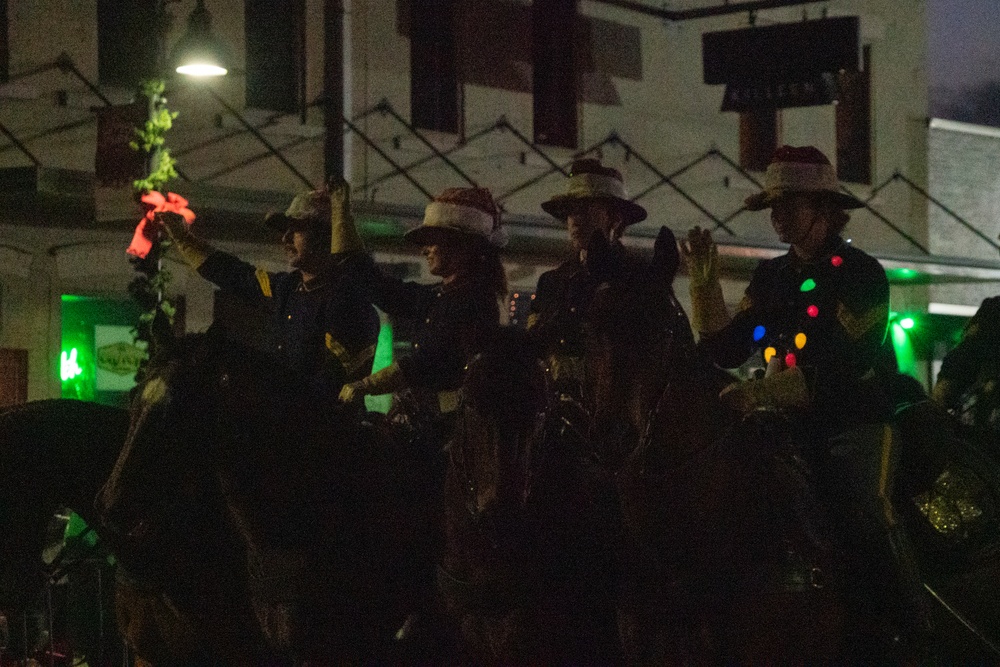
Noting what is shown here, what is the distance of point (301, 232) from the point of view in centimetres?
745

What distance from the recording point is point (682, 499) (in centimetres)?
500

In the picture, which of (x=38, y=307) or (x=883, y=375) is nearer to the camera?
(x=883, y=375)

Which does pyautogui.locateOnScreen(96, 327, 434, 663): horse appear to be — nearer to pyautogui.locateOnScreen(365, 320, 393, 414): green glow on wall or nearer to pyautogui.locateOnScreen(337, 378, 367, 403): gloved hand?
pyautogui.locateOnScreen(337, 378, 367, 403): gloved hand

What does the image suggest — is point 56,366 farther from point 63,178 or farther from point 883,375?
point 883,375

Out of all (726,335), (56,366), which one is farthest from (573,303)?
(56,366)

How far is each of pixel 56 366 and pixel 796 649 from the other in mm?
10846

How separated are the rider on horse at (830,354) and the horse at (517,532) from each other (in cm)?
79

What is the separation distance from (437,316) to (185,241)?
7.35 feet

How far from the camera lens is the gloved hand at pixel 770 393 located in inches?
208

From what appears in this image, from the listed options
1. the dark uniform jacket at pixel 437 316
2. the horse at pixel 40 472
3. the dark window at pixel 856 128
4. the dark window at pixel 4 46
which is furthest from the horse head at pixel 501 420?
the dark window at pixel 856 128

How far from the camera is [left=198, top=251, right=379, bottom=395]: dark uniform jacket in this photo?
275 inches

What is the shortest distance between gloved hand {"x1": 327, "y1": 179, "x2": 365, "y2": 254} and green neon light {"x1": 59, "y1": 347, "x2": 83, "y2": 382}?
26.6 feet

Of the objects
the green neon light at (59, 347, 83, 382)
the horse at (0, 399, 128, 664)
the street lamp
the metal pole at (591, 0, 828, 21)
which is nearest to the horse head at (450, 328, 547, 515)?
the horse at (0, 399, 128, 664)

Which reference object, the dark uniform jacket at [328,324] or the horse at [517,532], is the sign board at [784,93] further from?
the horse at [517,532]
